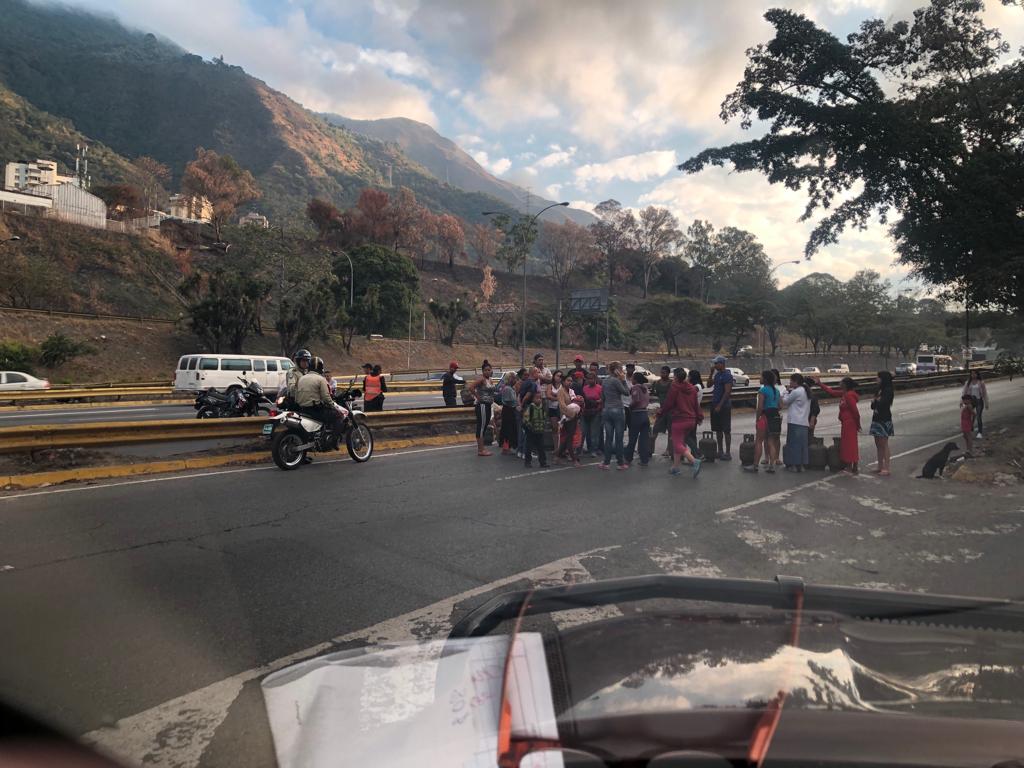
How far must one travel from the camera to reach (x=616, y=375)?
37.9ft

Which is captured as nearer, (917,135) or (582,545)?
(582,545)

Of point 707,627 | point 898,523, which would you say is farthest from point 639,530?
point 707,627

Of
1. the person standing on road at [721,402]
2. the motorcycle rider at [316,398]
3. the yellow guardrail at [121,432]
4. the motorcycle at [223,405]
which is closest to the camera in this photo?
the yellow guardrail at [121,432]

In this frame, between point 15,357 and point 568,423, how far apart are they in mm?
34895

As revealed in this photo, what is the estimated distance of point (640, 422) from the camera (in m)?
11.7

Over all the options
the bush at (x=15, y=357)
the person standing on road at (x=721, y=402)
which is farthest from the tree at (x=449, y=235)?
the person standing on road at (x=721, y=402)

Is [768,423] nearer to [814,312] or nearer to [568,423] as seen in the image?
[568,423]

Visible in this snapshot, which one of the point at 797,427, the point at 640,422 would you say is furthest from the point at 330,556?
the point at 797,427

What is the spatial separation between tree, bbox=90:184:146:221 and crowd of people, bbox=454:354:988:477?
70.6 m

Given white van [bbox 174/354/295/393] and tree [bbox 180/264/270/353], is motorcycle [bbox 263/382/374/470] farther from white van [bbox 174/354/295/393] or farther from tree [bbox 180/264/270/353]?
tree [bbox 180/264/270/353]

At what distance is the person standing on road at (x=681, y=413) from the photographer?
10773 millimetres

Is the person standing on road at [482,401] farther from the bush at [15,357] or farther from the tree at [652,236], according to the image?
the tree at [652,236]

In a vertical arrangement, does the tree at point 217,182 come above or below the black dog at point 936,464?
above

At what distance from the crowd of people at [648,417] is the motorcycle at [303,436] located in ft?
7.93
